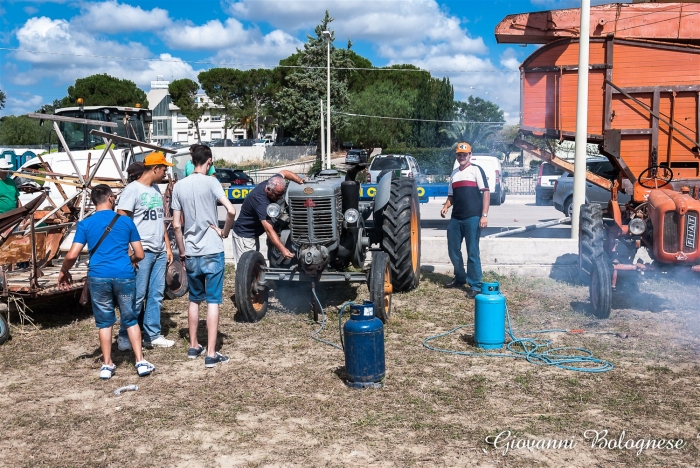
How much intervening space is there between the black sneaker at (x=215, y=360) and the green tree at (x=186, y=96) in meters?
71.2

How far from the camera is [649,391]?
5.23 meters

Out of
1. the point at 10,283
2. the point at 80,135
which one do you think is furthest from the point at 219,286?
the point at 80,135

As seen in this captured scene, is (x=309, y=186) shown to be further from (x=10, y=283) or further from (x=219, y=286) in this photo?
(x=10, y=283)

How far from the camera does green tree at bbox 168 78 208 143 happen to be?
75.7 meters

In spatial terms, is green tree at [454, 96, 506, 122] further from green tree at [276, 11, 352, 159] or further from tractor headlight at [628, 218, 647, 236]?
tractor headlight at [628, 218, 647, 236]

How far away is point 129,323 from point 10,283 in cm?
254

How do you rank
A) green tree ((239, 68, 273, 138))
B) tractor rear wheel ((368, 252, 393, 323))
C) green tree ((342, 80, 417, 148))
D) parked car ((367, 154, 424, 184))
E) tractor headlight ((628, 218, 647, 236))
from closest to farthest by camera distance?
1. tractor rear wheel ((368, 252, 393, 323))
2. tractor headlight ((628, 218, 647, 236))
3. parked car ((367, 154, 424, 184))
4. green tree ((342, 80, 417, 148))
5. green tree ((239, 68, 273, 138))

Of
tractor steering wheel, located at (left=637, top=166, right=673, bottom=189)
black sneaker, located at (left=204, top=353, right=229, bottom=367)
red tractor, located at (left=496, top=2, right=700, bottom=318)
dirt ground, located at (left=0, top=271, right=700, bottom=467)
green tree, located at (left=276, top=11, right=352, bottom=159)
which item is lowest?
dirt ground, located at (left=0, top=271, right=700, bottom=467)

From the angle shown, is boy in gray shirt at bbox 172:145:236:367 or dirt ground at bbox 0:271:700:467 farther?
boy in gray shirt at bbox 172:145:236:367

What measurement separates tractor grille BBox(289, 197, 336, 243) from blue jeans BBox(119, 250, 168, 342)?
1.43 metres

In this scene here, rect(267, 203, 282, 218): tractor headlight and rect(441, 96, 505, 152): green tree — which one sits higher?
rect(441, 96, 505, 152): green tree

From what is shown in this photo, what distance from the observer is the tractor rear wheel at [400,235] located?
807cm

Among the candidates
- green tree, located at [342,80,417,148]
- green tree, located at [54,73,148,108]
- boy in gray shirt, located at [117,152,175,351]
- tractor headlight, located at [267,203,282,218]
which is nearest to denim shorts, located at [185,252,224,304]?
boy in gray shirt, located at [117,152,175,351]

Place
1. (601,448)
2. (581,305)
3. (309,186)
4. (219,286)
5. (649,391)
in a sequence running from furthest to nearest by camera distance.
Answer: (581,305), (309,186), (219,286), (649,391), (601,448)
